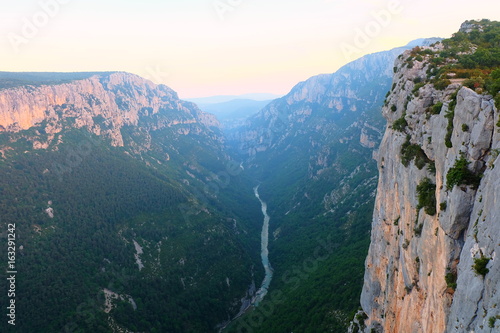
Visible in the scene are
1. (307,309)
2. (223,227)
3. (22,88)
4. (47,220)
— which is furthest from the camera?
(22,88)

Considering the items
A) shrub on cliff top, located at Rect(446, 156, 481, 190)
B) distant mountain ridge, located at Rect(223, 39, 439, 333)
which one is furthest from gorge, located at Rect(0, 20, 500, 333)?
distant mountain ridge, located at Rect(223, 39, 439, 333)

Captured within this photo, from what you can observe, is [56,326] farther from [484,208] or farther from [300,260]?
[484,208]

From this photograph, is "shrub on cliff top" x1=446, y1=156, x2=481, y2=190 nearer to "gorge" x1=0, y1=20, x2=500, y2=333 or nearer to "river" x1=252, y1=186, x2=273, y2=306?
"gorge" x1=0, y1=20, x2=500, y2=333

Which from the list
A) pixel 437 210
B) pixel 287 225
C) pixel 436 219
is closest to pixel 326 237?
pixel 287 225

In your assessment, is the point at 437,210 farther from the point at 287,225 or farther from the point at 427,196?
the point at 287,225

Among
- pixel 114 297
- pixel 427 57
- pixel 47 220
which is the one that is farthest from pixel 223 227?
pixel 427 57
